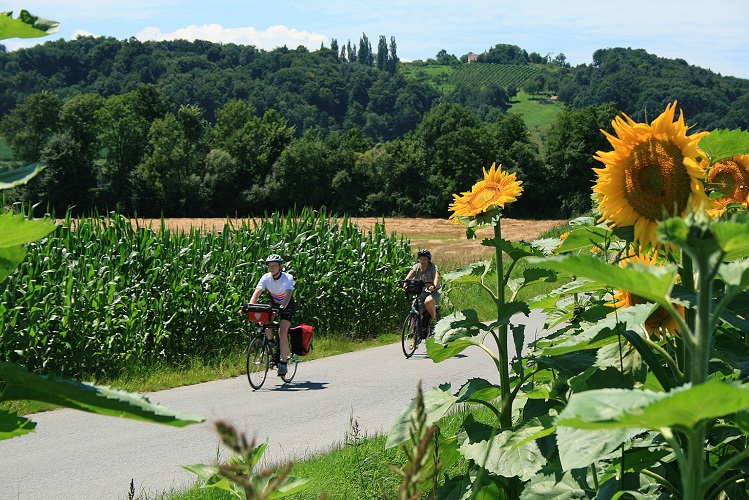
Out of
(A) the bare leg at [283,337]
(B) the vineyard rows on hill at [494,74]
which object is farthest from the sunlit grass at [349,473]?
(B) the vineyard rows on hill at [494,74]

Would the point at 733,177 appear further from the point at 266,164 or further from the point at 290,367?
the point at 266,164

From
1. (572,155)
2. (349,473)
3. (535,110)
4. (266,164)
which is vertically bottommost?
(349,473)

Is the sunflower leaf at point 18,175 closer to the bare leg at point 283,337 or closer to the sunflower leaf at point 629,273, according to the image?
the sunflower leaf at point 629,273

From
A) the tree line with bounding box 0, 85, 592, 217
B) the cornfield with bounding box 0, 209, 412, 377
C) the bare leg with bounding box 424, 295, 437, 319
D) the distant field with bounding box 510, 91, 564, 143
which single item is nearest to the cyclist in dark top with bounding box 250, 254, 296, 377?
the cornfield with bounding box 0, 209, 412, 377

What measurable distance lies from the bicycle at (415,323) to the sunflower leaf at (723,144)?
12.1 metres

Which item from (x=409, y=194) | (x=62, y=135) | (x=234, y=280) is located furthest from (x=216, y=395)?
(x=62, y=135)

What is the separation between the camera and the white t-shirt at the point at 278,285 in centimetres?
1179

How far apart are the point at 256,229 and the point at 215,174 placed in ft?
178

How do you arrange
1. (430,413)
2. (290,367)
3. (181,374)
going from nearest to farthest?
(430,413)
(181,374)
(290,367)

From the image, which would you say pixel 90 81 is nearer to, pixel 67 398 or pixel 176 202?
pixel 176 202

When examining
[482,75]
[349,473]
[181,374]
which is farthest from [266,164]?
[482,75]

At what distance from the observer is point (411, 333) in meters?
14.6

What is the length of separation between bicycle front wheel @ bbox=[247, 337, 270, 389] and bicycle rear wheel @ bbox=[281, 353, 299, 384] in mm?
307

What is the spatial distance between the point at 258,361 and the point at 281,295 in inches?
40.8
